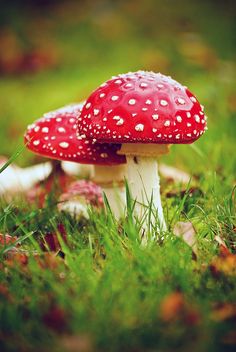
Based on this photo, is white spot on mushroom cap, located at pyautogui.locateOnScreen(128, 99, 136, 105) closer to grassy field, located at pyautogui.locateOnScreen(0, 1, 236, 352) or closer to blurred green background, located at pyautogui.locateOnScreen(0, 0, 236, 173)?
grassy field, located at pyautogui.locateOnScreen(0, 1, 236, 352)

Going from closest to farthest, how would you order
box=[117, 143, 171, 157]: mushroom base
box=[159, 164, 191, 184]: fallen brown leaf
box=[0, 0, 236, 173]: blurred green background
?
box=[117, 143, 171, 157]: mushroom base < box=[159, 164, 191, 184]: fallen brown leaf < box=[0, 0, 236, 173]: blurred green background

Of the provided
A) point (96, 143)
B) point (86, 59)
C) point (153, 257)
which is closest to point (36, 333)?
point (153, 257)

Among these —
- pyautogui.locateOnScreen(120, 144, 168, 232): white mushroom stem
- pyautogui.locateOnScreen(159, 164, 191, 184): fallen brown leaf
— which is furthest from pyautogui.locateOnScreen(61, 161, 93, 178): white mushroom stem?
pyautogui.locateOnScreen(120, 144, 168, 232): white mushroom stem

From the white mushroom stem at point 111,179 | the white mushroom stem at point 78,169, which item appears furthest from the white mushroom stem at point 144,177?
the white mushroom stem at point 78,169

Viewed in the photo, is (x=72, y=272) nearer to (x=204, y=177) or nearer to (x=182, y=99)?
(x=182, y=99)

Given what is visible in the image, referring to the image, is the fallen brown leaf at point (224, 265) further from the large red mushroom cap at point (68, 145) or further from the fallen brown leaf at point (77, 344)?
the large red mushroom cap at point (68, 145)

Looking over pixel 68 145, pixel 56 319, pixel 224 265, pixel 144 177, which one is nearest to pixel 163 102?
pixel 144 177

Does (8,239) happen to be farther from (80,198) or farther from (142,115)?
(142,115)
